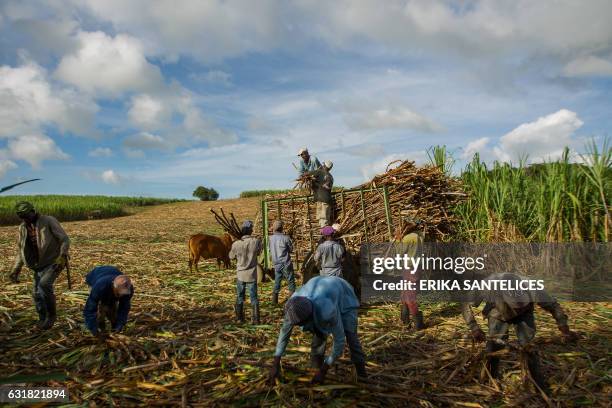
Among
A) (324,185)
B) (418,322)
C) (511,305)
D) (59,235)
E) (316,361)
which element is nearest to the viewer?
(511,305)

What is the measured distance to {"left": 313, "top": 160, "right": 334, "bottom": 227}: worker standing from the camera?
9.95 meters

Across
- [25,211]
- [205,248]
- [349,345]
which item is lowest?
[349,345]

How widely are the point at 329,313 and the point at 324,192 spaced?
228 inches

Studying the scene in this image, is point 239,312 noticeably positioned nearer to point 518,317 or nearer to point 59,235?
point 59,235

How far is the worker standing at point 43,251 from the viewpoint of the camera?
6805 mm

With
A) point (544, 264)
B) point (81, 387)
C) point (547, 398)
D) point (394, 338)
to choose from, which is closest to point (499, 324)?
point (547, 398)

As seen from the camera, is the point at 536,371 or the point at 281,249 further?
the point at 281,249

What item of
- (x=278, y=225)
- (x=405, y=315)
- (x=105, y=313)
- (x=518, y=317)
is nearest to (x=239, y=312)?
(x=278, y=225)

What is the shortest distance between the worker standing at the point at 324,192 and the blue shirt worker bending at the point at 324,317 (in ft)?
17.0

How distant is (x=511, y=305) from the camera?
446 cm

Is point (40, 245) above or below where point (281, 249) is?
above

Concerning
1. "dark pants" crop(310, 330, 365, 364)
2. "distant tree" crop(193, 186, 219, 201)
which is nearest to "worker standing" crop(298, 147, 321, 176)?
"dark pants" crop(310, 330, 365, 364)

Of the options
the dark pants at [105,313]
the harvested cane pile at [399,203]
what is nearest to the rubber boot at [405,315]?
the harvested cane pile at [399,203]

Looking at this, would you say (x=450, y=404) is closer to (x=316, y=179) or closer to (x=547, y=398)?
(x=547, y=398)
